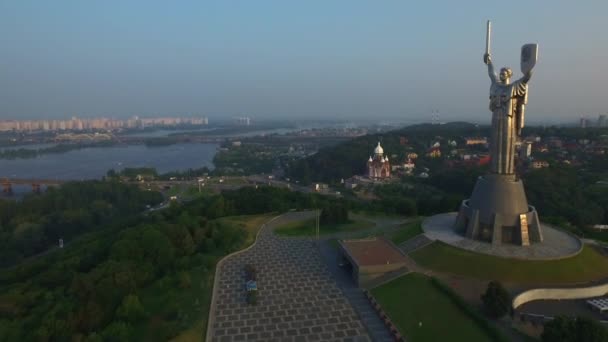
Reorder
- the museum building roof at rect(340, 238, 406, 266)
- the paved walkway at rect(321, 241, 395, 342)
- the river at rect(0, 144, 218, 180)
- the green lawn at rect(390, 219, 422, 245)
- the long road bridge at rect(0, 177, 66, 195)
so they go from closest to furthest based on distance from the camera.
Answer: the paved walkway at rect(321, 241, 395, 342) < the museum building roof at rect(340, 238, 406, 266) < the green lawn at rect(390, 219, 422, 245) < the long road bridge at rect(0, 177, 66, 195) < the river at rect(0, 144, 218, 180)

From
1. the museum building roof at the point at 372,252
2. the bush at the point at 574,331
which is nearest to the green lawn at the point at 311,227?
the museum building roof at the point at 372,252

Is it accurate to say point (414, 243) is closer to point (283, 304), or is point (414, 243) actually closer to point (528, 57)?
point (283, 304)

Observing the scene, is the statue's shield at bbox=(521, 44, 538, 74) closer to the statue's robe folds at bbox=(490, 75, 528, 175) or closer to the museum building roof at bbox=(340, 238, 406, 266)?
the statue's robe folds at bbox=(490, 75, 528, 175)

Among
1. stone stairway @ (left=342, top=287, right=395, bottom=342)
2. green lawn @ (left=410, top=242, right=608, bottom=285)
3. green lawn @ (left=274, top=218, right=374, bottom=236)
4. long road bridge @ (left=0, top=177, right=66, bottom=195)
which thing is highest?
green lawn @ (left=410, top=242, right=608, bottom=285)

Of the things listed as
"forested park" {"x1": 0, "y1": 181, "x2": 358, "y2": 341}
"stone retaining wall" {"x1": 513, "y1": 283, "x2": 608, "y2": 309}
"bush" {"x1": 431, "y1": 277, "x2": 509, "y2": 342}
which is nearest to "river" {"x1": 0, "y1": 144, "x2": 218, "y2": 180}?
"forested park" {"x1": 0, "y1": 181, "x2": 358, "y2": 341}

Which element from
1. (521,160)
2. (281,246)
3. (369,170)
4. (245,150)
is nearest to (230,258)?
(281,246)

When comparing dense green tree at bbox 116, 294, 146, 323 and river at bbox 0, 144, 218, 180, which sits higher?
dense green tree at bbox 116, 294, 146, 323
